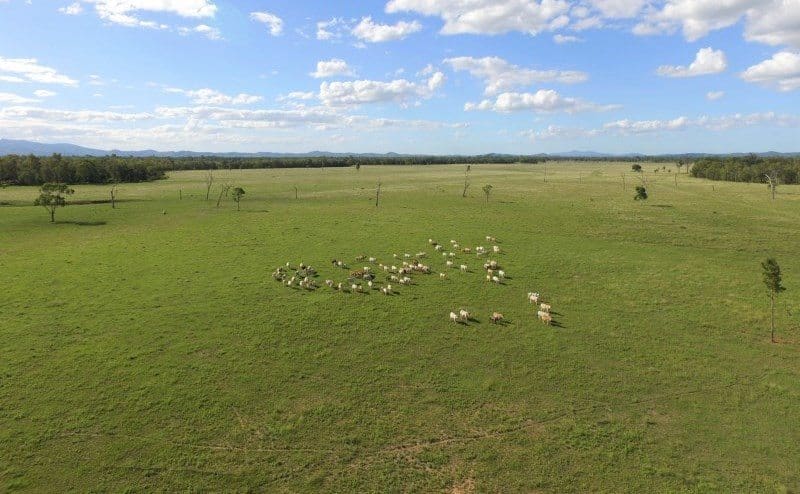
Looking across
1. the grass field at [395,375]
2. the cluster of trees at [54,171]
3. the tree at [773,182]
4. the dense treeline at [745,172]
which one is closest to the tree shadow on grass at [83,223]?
the grass field at [395,375]

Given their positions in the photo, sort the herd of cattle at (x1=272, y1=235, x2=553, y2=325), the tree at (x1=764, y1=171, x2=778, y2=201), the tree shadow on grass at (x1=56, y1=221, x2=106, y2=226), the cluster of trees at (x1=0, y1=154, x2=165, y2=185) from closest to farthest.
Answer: the herd of cattle at (x1=272, y1=235, x2=553, y2=325) < the tree shadow on grass at (x1=56, y1=221, x2=106, y2=226) < the tree at (x1=764, y1=171, x2=778, y2=201) < the cluster of trees at (x1=0, y1=154, x2=165, y2=185)

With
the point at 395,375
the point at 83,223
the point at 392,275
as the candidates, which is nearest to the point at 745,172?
the point at 392,275

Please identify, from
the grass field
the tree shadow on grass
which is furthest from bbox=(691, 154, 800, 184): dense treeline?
the tree shadow on grass

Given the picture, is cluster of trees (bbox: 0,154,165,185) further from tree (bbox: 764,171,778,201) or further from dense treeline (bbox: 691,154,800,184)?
dense treeline (bbox: 691,154,800,184)

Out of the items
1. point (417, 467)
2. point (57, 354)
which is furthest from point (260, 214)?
point (417, 467)

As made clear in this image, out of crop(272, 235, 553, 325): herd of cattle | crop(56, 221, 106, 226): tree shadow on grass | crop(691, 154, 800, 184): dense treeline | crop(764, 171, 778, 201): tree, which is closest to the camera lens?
crop(272, 235, 553, 325): herd of cattle

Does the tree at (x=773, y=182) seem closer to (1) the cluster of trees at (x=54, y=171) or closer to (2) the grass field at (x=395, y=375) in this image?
(2) the grass field at (x=395, y=375)

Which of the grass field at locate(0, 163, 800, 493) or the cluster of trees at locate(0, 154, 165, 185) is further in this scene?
the cluster of trees at locate(0, 154, 165, 185)
